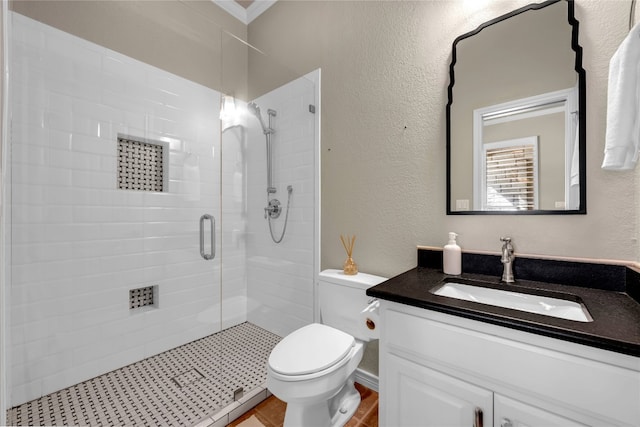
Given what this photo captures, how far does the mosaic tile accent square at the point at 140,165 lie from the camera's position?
75.7 inches

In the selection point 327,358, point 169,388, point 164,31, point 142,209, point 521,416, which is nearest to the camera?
point 521,416

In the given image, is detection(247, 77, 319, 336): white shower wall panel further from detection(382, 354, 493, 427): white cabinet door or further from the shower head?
detection(382, 354, 493, 427): white cabinet door

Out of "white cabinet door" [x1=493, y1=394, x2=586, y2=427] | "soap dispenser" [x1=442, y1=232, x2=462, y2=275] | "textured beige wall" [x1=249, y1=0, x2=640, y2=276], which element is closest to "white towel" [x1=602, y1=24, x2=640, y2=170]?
"textured beige wall" [x1=249, y1=0, x2=640, y2=276]

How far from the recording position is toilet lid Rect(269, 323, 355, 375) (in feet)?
3.87

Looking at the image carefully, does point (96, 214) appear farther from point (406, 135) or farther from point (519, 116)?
point (519, 116)

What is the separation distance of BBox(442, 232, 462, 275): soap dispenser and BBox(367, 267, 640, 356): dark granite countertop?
0.05m

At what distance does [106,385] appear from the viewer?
170 centimetres

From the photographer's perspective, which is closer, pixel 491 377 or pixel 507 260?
pixel 491 377

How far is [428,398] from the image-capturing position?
941 mm

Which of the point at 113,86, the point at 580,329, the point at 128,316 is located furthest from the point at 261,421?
the point at 113,86

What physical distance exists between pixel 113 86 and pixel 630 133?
8.69 ft

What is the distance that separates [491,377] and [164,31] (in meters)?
2.89

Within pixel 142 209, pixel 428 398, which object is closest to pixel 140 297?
pixel 142 209

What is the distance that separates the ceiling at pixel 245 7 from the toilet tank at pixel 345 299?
244 centimetres
